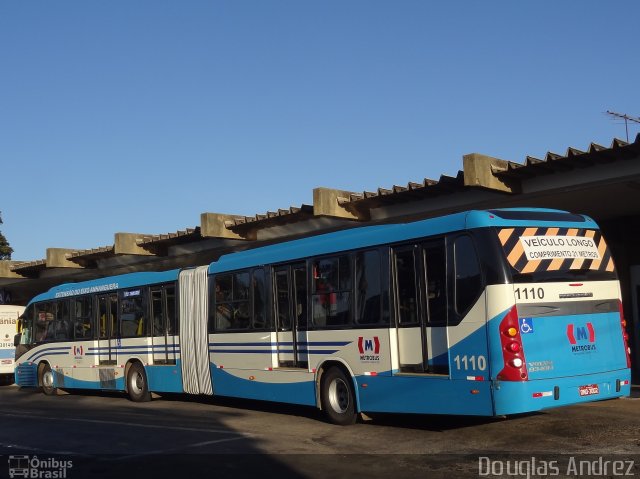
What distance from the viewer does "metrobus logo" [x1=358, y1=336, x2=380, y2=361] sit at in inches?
451

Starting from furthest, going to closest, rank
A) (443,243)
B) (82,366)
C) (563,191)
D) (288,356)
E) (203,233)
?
1. (203,233)
2. (82,366)
3. (563,191)
4. (288,356)
5. (443,243)

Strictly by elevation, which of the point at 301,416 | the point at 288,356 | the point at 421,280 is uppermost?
the point at 421,280

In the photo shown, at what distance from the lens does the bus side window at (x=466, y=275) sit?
9883 mm

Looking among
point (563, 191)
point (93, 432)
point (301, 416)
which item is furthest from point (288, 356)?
point (563, 191)

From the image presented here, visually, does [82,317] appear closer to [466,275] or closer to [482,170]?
[482,170]

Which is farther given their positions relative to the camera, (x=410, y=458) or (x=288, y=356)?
(x=288, y=356)

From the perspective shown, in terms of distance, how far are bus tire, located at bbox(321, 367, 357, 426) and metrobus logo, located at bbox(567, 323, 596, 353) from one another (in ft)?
11.9

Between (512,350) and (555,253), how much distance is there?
5.39 feet

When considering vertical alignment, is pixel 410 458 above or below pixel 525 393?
below

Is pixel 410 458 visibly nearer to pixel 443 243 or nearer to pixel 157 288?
pixel 443 243

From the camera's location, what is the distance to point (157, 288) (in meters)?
17.5

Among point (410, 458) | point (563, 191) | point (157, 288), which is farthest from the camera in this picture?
point (157, 288)

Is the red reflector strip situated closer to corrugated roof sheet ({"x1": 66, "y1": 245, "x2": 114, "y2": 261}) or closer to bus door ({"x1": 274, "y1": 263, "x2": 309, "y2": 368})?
bus door ({"x1": 274, "y1": 263, "x2": 309, "y2": 368})

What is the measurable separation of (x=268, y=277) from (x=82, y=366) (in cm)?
859
